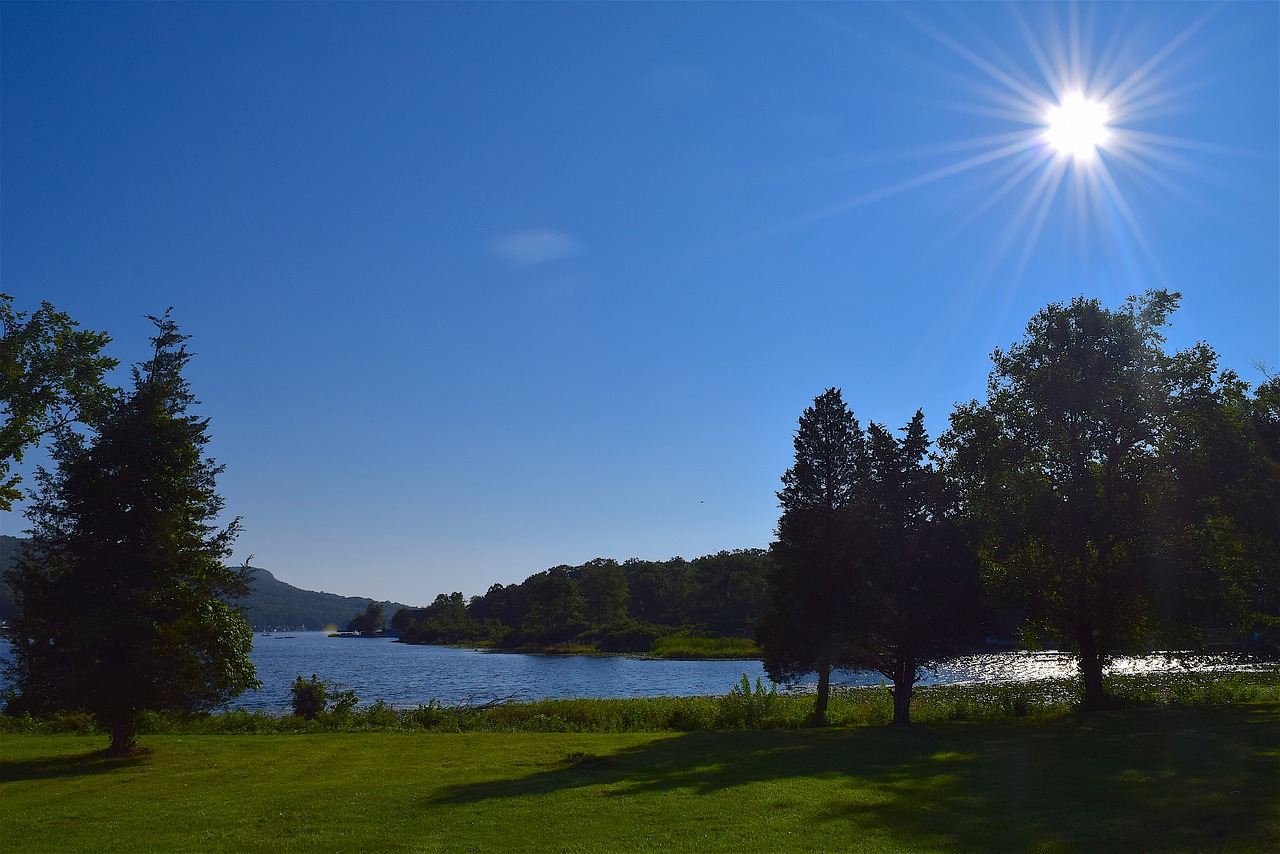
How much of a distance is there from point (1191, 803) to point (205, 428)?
86.1 ft

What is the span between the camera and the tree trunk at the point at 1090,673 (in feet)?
101

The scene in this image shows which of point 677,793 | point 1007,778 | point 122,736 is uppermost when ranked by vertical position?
point 1007,778

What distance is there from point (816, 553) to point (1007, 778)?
588 inches

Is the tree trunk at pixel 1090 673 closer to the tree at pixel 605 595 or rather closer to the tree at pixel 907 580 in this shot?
the tree at pixel 907 580

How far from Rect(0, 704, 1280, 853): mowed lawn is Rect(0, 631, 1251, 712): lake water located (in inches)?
929

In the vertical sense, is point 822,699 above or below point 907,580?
below

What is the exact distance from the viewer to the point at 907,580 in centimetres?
3212

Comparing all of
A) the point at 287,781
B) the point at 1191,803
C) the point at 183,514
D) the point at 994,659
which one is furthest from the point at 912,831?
the point at 994,659

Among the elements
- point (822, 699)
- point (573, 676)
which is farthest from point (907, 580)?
point (573, 676)

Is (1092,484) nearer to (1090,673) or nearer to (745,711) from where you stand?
(1090,673)

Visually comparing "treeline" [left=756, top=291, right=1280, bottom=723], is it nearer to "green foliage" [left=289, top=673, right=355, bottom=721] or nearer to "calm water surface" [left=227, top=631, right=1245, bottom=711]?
"calm water surface" [left=227, top=631, right=1245, bottom=711]

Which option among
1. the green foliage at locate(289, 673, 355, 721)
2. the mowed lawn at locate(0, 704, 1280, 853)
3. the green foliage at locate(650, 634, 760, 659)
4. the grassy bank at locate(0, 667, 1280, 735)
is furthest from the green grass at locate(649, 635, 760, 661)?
the mowed lawn at locate(0, 704, 1280, 853)

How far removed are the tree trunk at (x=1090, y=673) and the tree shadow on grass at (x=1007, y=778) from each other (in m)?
3.68

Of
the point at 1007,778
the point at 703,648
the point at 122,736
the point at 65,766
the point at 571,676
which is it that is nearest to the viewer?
the point at 1007,778
